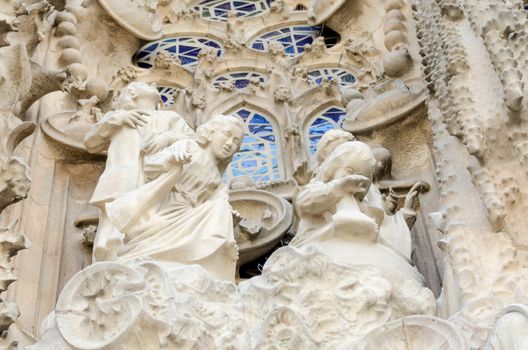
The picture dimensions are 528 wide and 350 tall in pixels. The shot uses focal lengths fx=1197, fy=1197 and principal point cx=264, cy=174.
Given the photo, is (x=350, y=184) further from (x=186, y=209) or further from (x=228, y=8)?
(x=228, y=8)

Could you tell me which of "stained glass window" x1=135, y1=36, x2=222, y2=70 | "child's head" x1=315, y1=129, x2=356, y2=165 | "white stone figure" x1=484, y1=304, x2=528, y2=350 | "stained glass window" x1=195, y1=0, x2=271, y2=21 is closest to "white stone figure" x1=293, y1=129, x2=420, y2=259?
"child's head" x1=315, y1=129, x2=356, y2=165

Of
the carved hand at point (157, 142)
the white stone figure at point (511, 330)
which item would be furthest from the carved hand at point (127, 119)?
the white stone figure at point (511, 330)

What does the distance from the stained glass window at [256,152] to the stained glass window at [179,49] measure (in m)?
1.03

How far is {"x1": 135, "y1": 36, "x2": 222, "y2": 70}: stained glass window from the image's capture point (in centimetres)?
1052

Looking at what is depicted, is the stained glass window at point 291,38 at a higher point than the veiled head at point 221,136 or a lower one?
lower

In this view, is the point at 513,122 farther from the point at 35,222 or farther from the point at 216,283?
the point at 35,222

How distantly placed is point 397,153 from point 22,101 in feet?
8.58

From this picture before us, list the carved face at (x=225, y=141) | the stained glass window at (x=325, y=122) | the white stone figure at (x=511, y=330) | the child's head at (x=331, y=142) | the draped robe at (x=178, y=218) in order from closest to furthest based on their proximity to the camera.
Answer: the white stone figure at (x=511, y=330)
the draped robe at (x=178, y=218)
the carved face at (x=225, y=141)
the child's head at (x=331, y=142)
the stained glass window at (x=325, y=122)

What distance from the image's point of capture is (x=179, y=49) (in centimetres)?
1077

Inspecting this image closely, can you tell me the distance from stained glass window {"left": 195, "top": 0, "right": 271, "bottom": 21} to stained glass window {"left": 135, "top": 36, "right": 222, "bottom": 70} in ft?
1.45

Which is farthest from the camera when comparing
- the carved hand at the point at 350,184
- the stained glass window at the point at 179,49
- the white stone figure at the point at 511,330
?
the stained glass window at the point at 179,49

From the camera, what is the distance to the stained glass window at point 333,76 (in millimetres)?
9977

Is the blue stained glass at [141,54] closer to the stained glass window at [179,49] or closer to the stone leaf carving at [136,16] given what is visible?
the stained glass window at [179,49]

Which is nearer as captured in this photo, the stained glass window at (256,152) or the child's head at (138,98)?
the child's head at (138,98)
